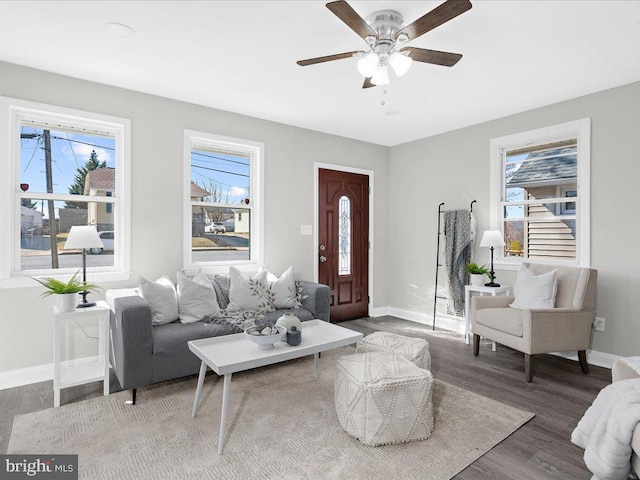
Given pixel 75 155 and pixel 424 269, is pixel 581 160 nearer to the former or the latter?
pixel 424 269

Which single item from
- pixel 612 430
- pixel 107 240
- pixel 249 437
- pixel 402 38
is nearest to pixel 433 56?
pixel 402 38

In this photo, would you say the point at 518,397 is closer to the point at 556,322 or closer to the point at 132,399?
the point at 556,322

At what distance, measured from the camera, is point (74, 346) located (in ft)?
10.8

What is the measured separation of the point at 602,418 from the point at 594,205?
2.64 meters

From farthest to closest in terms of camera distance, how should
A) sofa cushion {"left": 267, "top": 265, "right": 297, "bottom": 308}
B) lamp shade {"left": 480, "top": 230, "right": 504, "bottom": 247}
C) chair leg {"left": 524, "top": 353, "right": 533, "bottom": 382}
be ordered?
1. lamp shade {"left": 480, "top": 230, "right": 504, "bottom": 247}
2. sofa cushion {"left": 267, "top": 265, "right": 297, "bottom": 308}
3. chair leg {"left": 524, "top": 353, "right": 533, "bottom": 382}

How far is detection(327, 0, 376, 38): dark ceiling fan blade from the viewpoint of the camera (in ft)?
6.10

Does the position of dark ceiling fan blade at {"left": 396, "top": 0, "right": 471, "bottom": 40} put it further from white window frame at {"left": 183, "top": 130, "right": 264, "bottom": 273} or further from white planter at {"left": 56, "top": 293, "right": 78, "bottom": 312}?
white planter at {"left": 56, "top": 293, "right": 78, "bottom": 312}

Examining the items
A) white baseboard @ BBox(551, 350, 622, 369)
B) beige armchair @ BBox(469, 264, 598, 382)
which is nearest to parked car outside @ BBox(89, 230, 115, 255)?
beige armchair @ BBox(469, 264, 598, 382)

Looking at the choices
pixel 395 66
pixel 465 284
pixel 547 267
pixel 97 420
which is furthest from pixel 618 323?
pixel 97 420

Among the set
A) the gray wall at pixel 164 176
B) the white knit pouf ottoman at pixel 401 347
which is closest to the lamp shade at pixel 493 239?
the white knit pouf ottoman at pixel 401 347

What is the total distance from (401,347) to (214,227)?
97.0 inches

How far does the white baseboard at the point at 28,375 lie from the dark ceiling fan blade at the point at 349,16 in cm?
345

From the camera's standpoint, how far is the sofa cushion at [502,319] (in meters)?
3.28

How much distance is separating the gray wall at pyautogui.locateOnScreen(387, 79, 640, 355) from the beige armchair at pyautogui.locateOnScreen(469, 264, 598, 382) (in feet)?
1.05
